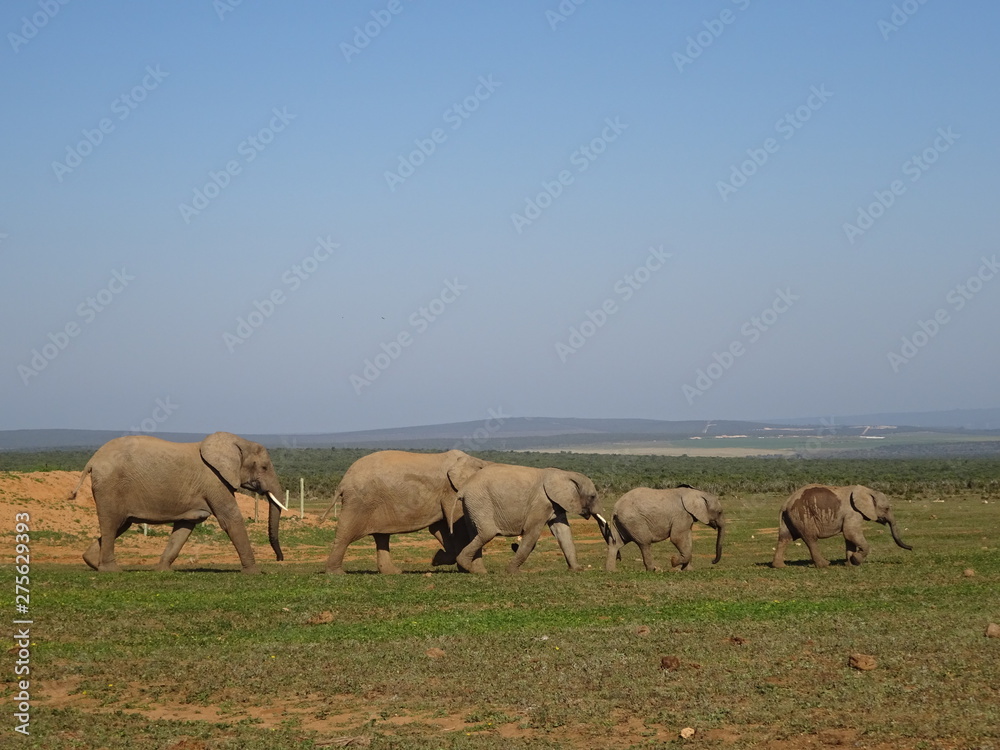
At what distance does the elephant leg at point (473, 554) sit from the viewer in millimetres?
24719

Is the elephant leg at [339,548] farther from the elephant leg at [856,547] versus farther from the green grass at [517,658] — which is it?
the elephant leg at [856,547]

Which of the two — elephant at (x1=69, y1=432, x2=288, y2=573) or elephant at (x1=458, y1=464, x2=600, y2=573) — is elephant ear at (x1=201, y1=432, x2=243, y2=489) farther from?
elephant at (x1=458, y1=464, x2=600, y2=573)

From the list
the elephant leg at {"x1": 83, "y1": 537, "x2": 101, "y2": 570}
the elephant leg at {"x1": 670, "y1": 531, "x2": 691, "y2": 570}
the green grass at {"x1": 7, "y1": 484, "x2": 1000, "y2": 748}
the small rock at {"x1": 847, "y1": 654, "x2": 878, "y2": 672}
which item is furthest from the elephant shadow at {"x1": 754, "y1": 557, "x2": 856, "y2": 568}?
the elephant leg at {"x1": 83, "y1": 537, "x2": 101, "y2": 570}

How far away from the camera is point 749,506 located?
5906 cm

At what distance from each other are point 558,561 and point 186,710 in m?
19.2

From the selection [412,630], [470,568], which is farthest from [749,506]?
[412,630]

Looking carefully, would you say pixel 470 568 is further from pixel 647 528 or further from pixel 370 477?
pixel 647 528

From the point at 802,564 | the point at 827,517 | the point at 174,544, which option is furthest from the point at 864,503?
the point at 174,544

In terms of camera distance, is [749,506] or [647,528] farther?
[749,506]

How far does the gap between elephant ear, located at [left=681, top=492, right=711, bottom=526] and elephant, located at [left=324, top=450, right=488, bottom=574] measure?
5503 mm

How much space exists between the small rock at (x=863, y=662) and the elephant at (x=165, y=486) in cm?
1372

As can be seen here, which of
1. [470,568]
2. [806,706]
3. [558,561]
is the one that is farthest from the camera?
[558,561]

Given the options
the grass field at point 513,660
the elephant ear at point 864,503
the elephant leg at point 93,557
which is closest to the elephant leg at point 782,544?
the elephant ear at point 864,503

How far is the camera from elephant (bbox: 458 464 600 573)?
81.1ft
